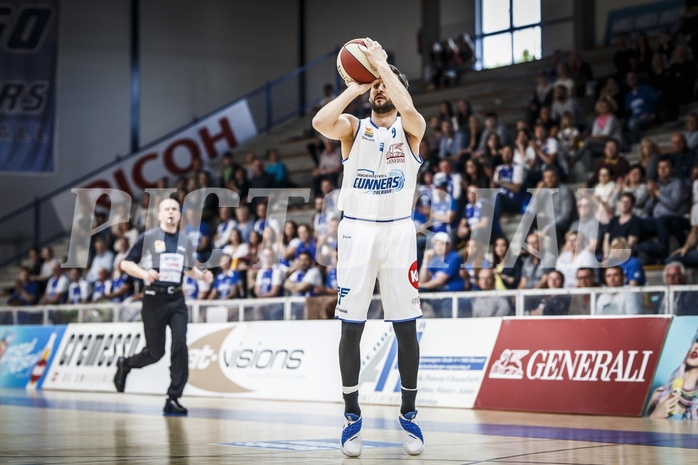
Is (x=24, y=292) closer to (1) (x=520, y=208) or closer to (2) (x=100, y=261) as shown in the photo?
(2) (x=100, y=261)

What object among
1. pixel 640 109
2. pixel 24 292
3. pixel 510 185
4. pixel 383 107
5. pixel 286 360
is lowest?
pixel 286 360

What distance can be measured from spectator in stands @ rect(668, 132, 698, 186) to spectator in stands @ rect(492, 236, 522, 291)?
257cm

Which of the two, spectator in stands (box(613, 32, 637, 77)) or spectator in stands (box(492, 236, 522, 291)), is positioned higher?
spectator in stands (box(613, 32, 637, 77))

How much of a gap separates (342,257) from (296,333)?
6645 mm

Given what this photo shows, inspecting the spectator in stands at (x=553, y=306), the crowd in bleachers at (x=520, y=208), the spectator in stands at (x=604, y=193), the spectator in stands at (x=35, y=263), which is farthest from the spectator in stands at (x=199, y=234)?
the spectator in stands at (x=553, y=306)

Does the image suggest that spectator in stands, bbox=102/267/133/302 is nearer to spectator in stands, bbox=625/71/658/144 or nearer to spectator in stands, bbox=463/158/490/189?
spectator in stands, bbox=463/158/490/189

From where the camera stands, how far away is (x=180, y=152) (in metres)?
26.8

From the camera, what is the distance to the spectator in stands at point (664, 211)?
45.6 ft

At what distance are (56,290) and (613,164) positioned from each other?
37.9 ft

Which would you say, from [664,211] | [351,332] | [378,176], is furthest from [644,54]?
[351,332]

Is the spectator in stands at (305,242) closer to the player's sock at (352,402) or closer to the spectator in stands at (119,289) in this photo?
the spectator in stands at (119,289)

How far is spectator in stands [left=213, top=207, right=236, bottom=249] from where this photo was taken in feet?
61.7

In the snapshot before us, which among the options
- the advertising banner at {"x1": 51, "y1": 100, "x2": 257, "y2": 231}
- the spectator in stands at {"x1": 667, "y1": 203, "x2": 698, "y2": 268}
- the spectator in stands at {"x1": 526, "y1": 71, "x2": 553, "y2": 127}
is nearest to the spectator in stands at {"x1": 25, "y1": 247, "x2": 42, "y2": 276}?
the advertising banner at {"x1": 51, "y1": 100, "x2": 257, "y2": 231}

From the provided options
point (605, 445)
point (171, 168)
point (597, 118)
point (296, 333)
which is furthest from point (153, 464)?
point (171, 168)
